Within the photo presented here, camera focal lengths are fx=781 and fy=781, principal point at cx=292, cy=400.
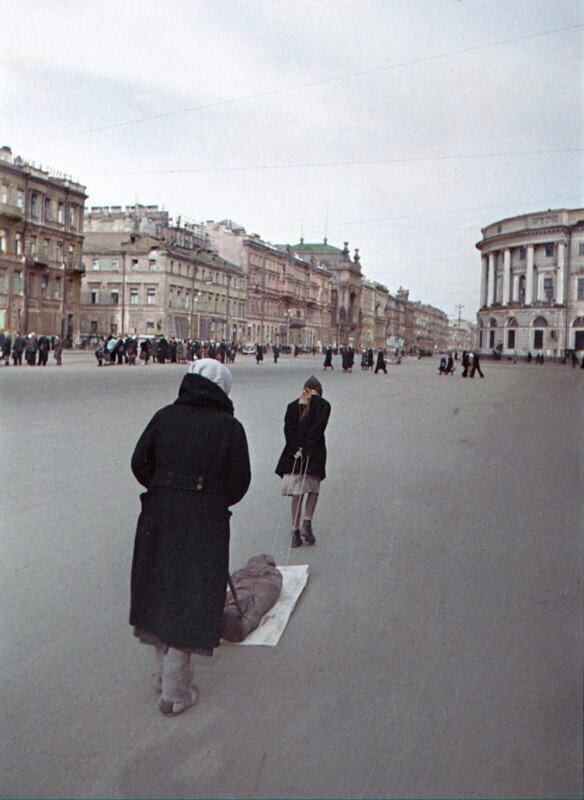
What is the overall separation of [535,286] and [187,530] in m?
98.8

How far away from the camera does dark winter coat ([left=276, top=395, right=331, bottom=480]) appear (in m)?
6.51

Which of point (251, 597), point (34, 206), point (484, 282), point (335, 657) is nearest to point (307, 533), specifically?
point (251, 597)

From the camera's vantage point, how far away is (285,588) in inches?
207

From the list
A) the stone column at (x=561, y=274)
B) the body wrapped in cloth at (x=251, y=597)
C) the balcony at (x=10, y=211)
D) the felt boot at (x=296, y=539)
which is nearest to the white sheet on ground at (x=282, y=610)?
the body wrapped in cloth at (x=251, y=597)

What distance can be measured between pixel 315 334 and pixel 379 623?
371 feet

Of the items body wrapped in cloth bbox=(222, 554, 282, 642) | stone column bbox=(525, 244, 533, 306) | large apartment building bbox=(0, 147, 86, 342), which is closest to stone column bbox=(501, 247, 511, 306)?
stone column bbox=(525, 244, 533, 306)

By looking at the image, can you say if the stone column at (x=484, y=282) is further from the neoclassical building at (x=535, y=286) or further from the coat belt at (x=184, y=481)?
the coat belt at (x=184, y=481)

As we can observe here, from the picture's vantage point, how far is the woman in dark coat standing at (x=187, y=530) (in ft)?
11.9

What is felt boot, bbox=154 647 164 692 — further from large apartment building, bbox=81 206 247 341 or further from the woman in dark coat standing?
large apartment building, bbox=81 206 247 341

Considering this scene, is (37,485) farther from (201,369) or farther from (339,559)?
(201,369)

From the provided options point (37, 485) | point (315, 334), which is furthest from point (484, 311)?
point (37, 485)

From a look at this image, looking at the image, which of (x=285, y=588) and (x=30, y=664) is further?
(x=285, y=588)

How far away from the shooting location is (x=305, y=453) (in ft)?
21.4

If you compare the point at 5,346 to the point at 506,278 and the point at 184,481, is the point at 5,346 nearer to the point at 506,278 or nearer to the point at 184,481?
the point at 184,481
